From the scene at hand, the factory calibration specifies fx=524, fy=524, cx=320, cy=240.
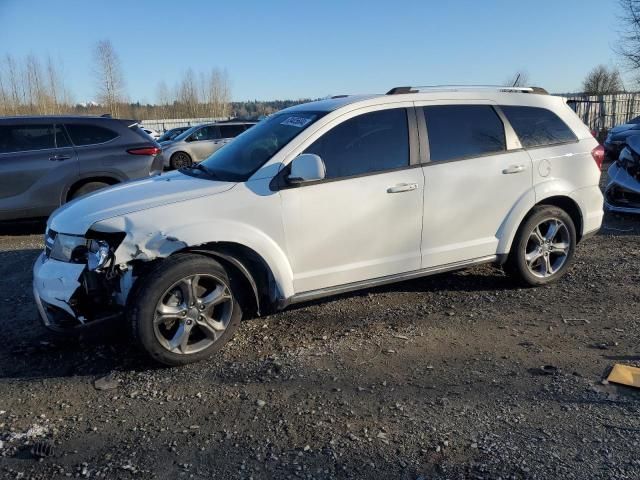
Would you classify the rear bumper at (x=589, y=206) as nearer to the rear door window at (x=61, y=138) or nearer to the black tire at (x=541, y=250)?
the black tire at (x=541, y=250)

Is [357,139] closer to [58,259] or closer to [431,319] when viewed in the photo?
[431,319]

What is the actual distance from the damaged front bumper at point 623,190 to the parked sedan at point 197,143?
13.6 meters

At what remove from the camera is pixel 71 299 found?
3.41 meters

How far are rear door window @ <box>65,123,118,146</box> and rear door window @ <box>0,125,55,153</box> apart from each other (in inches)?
11.0

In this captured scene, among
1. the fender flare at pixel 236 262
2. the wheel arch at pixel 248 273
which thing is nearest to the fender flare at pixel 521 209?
the wheel arch at pixel 248 273

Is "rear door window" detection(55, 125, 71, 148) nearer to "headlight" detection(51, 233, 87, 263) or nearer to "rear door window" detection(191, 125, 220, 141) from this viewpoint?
"headlight" detection(51, 233, 87, 263)

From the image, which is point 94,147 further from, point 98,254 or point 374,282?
point 374,282

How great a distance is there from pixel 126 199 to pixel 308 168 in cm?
130

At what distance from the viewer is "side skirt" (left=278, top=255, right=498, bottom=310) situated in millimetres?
3926

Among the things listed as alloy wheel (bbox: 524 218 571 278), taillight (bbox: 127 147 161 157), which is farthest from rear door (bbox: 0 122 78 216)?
alloy wheel (bbox: 524 218 571 278)

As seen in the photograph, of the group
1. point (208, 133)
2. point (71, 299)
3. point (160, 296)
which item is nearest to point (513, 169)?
point (160, 296)

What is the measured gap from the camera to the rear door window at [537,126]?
15.6 ft

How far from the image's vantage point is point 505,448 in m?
2.63

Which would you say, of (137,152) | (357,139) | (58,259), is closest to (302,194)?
(357,139)
